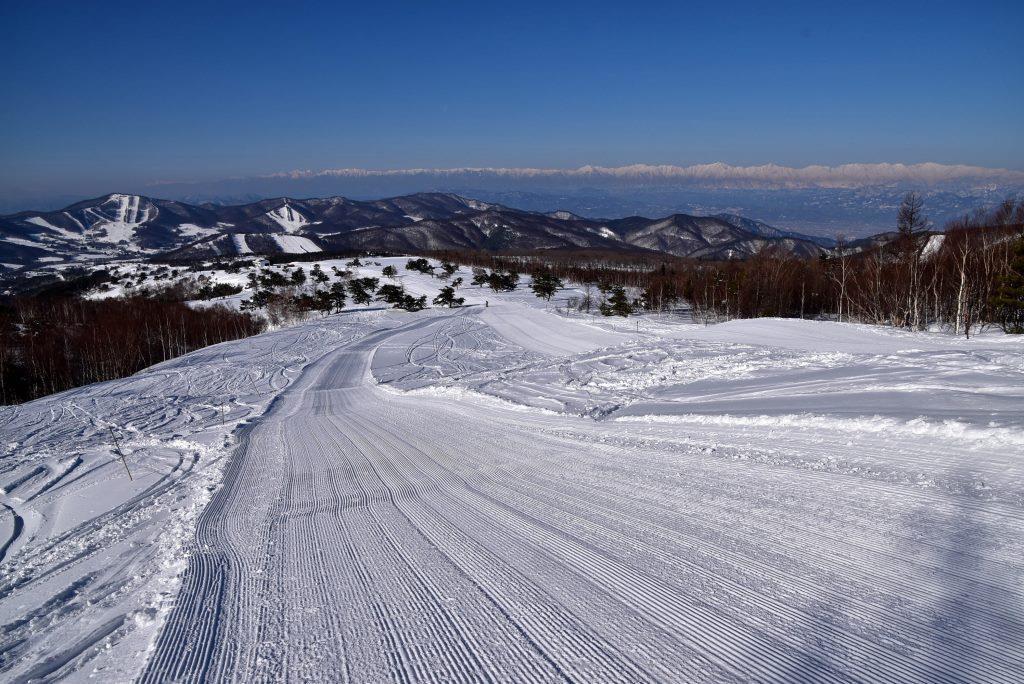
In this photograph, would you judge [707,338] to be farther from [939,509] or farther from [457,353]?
[939,509]

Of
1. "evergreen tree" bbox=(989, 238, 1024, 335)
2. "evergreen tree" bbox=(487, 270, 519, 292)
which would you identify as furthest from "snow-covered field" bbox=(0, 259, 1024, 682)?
"evergreen tree" bbox=(487, 270, 519, 292)

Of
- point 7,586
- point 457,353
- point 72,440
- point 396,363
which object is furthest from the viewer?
point 457,353

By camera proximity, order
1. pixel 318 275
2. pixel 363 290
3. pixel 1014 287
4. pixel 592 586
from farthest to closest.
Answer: pixel 318 275, pixel 363 290, pixel 1014 287, pixel 592 586

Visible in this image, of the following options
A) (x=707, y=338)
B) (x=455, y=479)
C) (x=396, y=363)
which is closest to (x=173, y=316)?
(x=396, y=363)

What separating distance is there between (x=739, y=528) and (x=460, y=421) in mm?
8514

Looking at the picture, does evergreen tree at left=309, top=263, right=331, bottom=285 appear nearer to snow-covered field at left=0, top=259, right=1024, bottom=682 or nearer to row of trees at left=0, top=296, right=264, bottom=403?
row of trees at left=0, top=296, right=264, bottom=403

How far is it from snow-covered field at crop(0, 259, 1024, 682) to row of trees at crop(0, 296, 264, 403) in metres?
55.0

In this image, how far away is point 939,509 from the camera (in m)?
5.21

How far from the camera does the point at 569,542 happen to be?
562 centimetres

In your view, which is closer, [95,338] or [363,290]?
[95,338]

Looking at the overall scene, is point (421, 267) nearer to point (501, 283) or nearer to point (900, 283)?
point (501, 283)

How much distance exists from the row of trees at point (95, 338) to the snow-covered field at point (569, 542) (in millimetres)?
55050

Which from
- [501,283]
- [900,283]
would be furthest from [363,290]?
[900,283]

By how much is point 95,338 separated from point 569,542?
76.2 meters
